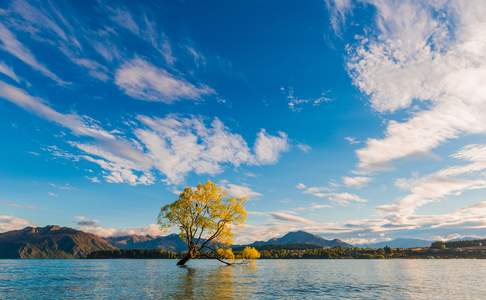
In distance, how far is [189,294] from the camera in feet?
127

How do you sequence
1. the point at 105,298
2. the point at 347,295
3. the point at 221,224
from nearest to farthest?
the point at 105,298
the point at 347,295
the point at 221,224

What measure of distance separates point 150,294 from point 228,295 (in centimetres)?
892

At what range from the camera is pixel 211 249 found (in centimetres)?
9112

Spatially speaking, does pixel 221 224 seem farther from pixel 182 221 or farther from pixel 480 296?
pixel 480 296

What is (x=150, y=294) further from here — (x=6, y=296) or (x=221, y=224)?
(x=221, y=224)

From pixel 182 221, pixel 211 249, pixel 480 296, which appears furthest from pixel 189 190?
pixel 480 296

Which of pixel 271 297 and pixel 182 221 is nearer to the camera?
pixel 271 297

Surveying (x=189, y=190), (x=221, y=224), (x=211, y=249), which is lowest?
(x=211, y=249)

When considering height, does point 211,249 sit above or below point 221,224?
below

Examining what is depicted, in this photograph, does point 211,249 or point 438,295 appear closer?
point 438,295

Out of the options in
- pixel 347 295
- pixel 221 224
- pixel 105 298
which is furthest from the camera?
pixel 221 224

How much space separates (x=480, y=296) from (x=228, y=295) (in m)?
30.0

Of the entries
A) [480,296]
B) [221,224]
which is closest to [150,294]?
[480,296]

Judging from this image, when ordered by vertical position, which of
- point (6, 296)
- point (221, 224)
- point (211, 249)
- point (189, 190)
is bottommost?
point (6, 296)
